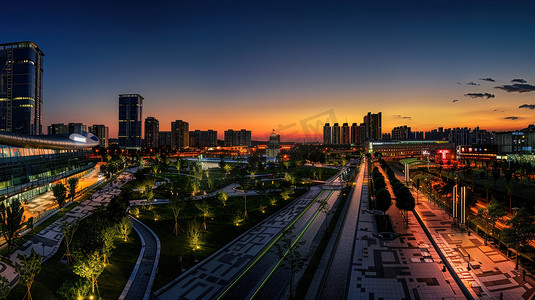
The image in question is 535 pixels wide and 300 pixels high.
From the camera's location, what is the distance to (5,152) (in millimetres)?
39156

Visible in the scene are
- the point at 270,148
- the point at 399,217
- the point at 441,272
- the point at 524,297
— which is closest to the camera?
the point at 524,297

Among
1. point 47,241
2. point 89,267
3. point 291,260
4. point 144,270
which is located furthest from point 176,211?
point 291,260

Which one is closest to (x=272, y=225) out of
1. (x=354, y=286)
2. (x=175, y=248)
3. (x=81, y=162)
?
(x=175, y=248)

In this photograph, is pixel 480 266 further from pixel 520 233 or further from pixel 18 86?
pixel 18 86

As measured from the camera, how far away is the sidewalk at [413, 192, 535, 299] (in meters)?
16.3

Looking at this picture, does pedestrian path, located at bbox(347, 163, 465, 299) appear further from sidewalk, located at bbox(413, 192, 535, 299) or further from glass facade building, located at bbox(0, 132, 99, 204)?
glass facade building, located at bbox(0, 132, 99, 204)

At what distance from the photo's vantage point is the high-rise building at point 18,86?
11838 cm

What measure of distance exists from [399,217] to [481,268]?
559 inches

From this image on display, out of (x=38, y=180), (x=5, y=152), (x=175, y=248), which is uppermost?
(x=5, y=152)

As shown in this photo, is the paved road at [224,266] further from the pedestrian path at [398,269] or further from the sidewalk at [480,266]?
the sidewalk at [480,266]

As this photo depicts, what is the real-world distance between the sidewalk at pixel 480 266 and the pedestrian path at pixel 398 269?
1168mm

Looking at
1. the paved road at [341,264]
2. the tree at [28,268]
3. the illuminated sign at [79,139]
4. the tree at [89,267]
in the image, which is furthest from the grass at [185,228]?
the illuminated sign at [79,139]

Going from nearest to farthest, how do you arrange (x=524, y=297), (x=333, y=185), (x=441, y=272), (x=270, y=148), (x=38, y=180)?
(x=524, y=297)
(x=441, y=272)
(x=38, y=180)
(x=333, y=185)
(x=270, y=148)

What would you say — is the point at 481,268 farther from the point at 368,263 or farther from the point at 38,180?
the point at 38,180
